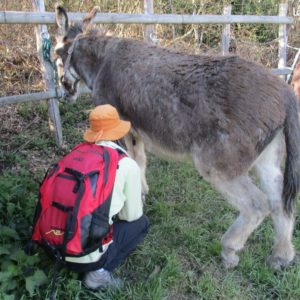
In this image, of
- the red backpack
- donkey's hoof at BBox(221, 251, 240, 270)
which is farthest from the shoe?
donkey's hoof at BBox(221, 251, 240, 270)

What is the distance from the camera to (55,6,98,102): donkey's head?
3.85 m

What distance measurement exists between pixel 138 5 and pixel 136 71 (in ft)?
12.2

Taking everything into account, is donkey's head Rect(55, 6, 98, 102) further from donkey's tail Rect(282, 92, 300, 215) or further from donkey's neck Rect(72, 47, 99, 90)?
donkey's tail Rect(282, 92, 300, 215)

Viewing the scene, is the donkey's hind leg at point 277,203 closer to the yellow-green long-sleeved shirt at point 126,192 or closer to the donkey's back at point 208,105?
the donkey's back at point 208,105

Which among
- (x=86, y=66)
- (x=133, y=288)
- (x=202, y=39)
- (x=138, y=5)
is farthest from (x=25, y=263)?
(x=202, y=39)

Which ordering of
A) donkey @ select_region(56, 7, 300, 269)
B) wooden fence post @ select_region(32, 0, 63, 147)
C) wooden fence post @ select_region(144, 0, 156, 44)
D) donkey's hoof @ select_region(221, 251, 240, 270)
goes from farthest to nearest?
wooden fence post @ select_region(144, 0, 156, 44)
wooden fence post @ select_region(32, 0, 63, 147)
donkey's hoof @ select_region(221, 251, 240, 270)
donkey @ select_region(56, 7, 300, 269)

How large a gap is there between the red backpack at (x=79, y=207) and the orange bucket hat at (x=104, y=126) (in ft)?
0.33

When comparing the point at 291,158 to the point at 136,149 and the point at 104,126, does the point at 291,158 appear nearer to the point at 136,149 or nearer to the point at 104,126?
the point at 104,126

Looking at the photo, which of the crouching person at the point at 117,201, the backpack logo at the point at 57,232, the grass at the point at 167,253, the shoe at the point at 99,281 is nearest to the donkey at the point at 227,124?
the grass at the point at 167,253

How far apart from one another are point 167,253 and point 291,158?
1.17m

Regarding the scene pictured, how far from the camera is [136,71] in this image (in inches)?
132

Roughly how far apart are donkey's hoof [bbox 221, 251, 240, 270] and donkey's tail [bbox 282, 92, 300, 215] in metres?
0.52

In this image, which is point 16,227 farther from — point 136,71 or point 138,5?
point 138,5

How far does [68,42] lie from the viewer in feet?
12.7
